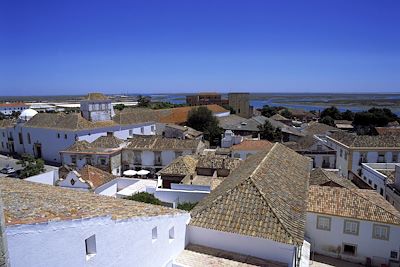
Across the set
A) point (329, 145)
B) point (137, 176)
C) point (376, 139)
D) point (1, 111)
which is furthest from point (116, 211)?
point (1, 111)

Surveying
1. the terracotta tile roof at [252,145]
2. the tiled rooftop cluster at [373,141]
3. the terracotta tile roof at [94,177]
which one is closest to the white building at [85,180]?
the terracotta tile roof at [94,177]

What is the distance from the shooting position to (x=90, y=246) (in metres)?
6.79

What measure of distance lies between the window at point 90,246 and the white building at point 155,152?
2639 cm

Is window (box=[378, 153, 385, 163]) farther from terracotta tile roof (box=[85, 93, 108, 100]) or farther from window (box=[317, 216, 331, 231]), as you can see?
terracotta tile roof (box=[85, 93, 108, 100])

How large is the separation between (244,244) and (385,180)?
59.0 feet

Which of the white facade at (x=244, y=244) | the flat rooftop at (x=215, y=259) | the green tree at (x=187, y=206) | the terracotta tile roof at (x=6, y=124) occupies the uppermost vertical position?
the terracotta tile roof at (x=6, y=124)

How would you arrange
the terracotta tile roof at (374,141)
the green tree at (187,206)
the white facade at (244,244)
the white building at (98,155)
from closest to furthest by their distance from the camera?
the white facade at (244,244), the green tree at (187,206), the terracotta tile roof at (374,141), the white building at (98,155)

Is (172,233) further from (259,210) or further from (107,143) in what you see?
(107,143)

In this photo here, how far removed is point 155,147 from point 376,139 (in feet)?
79.4

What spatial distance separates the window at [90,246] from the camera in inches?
265

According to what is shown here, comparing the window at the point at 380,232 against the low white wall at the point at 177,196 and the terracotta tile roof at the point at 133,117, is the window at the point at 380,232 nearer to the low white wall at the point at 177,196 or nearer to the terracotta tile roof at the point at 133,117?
the low white wall at the point at 177,196

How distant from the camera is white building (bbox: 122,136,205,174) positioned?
33.4 m

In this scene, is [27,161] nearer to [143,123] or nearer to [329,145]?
[143,123]

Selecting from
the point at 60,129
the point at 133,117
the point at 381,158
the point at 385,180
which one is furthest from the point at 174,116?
the point at 385,180
